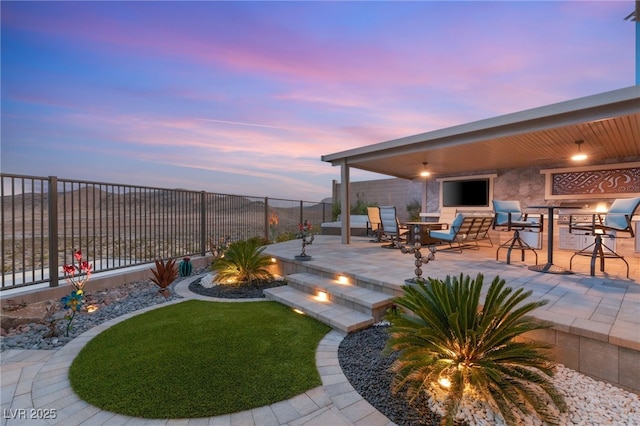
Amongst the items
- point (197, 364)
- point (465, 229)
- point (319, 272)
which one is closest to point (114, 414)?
point (197, 364)

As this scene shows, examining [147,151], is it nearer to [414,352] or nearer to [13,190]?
[13,190]

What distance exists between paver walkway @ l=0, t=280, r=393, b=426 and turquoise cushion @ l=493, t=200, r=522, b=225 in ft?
14.1

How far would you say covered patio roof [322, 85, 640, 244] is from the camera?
12.2 ft

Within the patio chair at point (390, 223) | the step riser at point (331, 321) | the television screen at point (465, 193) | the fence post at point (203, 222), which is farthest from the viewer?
the television screen at point (465, 193)

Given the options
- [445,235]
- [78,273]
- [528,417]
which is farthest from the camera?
[445,235]

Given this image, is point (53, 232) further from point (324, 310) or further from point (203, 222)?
point (324, 310)

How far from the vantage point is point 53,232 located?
402cm

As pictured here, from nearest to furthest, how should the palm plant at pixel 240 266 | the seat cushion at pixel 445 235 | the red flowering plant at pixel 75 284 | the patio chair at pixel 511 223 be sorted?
1. the red flowering plant at pixel 75 284
2. the patio chair at pixel 511 223
3. the palm plant at pixel 240 266
4. the seat cushion at pixel 445 235

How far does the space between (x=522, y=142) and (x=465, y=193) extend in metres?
4.16

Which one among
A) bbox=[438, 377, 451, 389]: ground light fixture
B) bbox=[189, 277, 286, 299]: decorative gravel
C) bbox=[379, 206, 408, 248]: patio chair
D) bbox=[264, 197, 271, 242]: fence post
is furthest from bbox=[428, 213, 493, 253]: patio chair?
bbox=[264, 197, 271, 242]: fence post

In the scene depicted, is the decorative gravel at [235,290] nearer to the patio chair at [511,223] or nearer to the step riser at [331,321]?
the step riser at [331,321]

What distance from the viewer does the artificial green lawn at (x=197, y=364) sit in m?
1.88

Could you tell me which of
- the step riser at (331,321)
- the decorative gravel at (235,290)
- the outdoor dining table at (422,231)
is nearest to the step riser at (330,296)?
the step riser at (331,321)

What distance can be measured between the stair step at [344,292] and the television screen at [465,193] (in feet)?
22.4
